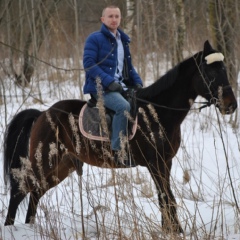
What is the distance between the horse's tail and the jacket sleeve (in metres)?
0.91

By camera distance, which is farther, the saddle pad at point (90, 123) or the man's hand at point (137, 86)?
the man's hand at point (137, 86)

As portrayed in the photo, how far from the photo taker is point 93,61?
457 cm

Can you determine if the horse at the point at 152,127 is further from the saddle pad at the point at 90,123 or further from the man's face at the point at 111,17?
the man's face at the point at 111,17

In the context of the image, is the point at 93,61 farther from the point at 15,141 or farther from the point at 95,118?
the point at 15,141

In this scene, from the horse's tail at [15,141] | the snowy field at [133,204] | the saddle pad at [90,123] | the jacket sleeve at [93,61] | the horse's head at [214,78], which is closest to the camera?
the snowy field at [133,204]

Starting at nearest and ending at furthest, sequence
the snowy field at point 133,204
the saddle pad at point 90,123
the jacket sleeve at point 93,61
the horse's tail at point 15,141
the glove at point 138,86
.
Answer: the snowy field at point 133,204
the jacket sleeve at point 93,61
the saddle pad at point 90,123
the glove at point 138,86
the horse's tail at point 15,141

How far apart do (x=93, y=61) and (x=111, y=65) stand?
0.64ft

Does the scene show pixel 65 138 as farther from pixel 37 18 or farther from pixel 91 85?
pixel 37 18

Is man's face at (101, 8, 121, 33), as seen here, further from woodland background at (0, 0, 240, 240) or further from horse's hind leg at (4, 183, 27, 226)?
horse's hind leg at (4, 183, 27, 226)

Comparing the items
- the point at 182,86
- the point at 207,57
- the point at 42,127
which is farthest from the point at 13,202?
the point at 207,57

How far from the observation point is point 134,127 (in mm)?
4547

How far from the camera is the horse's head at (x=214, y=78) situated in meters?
4.20

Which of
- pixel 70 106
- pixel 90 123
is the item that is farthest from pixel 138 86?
pixel 70 106

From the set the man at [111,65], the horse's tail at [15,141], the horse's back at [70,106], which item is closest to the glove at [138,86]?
the man at [111,65]
